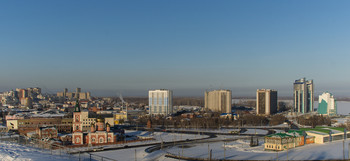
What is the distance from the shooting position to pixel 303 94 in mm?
65375

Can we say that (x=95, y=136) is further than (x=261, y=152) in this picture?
Yes

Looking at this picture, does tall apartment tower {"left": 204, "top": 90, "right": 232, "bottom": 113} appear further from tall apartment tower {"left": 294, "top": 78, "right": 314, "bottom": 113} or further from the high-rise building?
the high-rise building

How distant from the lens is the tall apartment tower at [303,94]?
65.4m

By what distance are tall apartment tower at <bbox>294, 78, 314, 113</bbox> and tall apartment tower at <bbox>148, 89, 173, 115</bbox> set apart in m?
26.2

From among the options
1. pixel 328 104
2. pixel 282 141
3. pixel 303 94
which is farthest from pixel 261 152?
pixel 303 94

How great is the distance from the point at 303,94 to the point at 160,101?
2922cm

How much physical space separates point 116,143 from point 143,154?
5182 millimetres

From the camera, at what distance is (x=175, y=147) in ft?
77.3

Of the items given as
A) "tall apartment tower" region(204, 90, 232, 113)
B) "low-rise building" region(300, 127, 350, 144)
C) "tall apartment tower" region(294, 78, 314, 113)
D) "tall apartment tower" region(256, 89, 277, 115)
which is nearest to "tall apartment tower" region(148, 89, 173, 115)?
"tall apartment tower" region(204, 90, 232, 113)

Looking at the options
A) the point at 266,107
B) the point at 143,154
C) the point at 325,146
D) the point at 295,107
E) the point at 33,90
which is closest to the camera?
the point at 143,154

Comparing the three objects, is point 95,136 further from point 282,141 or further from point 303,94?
point 303,94

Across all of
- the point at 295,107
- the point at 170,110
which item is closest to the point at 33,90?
the point at 170,110

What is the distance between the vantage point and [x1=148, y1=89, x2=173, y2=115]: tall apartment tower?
209 ft

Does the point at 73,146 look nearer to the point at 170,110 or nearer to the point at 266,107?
the point at 170,110
